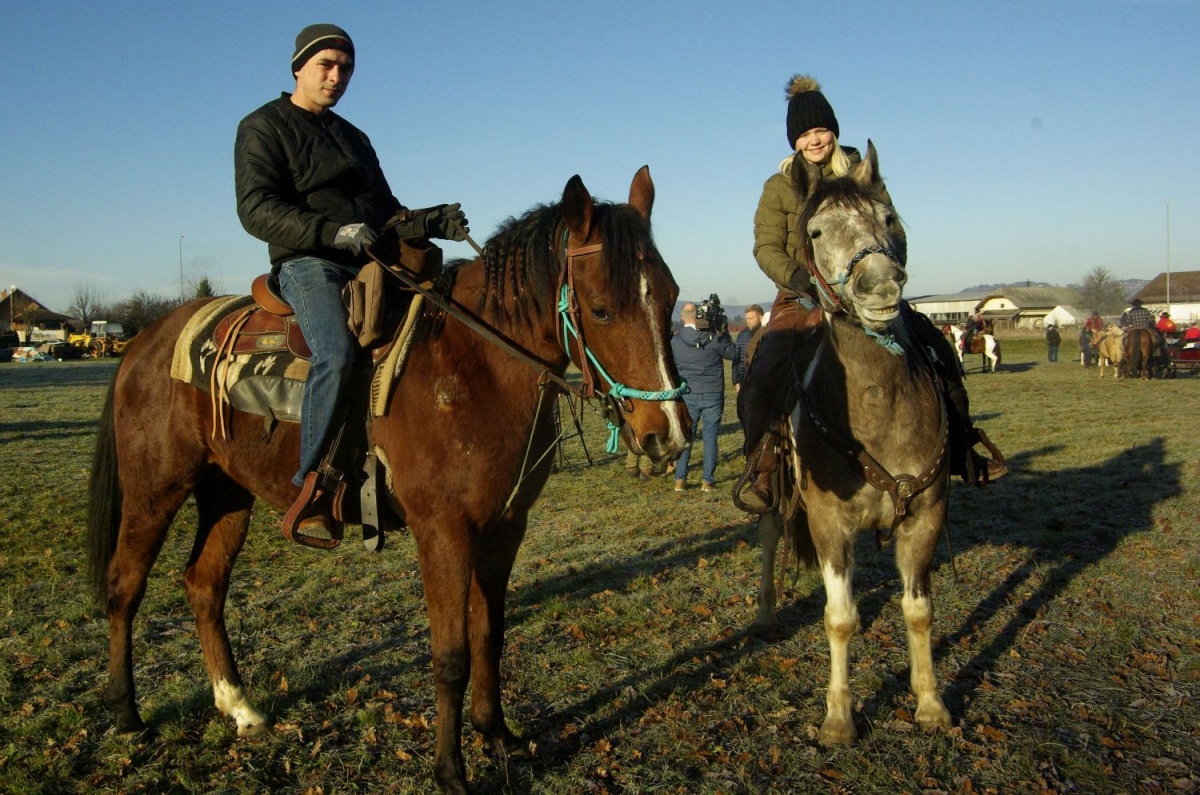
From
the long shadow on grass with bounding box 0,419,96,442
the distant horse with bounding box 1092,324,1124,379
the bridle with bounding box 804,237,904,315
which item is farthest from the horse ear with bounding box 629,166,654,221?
the distant horse with bounding box 1092,324,1124,379

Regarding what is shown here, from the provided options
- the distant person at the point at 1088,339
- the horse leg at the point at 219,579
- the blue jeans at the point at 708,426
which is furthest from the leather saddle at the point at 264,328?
the distant person at the point at 1088,339

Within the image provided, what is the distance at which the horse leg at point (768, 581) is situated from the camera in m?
6.10

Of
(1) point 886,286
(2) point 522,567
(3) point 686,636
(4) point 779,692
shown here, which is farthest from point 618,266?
(2) point 522,567

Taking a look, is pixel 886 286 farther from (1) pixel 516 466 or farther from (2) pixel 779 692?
(2) pixel 779 692

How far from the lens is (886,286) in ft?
12.5

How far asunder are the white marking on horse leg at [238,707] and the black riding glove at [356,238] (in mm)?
2792

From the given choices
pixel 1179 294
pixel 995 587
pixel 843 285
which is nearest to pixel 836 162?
pixel 843 285

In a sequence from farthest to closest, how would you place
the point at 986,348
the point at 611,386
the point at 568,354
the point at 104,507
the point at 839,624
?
the point at 986,348
the point at 104,507
the point at 839,624
the point at 568,354
the point at 611,386

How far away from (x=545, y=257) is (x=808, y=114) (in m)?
2.78

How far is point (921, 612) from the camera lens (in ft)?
15.0

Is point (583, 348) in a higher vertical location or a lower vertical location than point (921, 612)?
higher

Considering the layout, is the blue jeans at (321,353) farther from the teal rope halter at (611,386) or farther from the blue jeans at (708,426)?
the blue jeans at (708,426)

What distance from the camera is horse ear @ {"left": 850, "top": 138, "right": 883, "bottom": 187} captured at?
443cm

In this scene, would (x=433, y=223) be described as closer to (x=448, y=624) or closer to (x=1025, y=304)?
(x=448, y=624)
